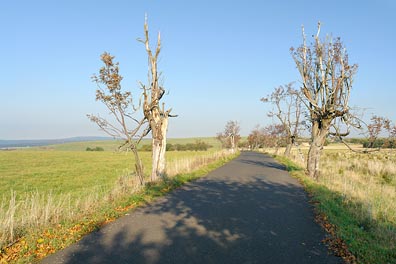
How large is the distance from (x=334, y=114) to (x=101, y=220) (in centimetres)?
1416

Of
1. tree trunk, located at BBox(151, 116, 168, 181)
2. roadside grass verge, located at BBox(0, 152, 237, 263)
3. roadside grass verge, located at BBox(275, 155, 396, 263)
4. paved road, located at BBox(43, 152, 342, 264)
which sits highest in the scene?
tree trunk, located at BBox(151, 116, 168, 181)

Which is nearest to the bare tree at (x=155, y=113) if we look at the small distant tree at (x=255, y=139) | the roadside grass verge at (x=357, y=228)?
the roadside grass verge at (x=357, y=228)

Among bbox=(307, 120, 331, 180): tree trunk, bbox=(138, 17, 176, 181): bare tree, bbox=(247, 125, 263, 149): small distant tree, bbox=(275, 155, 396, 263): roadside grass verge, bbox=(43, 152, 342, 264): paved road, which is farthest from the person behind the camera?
bbox=(247, 125, 263, 149): small distant tree

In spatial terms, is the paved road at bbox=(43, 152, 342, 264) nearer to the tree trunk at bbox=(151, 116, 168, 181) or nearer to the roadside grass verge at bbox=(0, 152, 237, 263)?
the roadside grass verge at bbox=(0, 152, 237, 263)

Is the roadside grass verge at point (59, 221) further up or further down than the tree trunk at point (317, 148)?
further down

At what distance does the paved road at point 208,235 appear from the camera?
511 cm

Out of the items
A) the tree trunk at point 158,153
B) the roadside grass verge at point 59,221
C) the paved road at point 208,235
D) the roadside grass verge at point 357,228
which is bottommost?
the roadside grass verge at point 357,228

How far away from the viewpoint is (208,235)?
6.29 metres

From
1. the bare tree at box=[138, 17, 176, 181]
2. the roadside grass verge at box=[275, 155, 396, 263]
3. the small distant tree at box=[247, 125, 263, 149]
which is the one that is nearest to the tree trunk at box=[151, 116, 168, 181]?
the bare tree at box=[138, 17, 176, 181]

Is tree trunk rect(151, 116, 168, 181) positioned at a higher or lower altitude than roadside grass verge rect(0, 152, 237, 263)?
higher

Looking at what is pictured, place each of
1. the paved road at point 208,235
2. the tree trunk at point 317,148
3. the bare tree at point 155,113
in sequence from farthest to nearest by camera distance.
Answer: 1. the tree trunk at point 317,148
2. the bare tree at point 155,113
3. the paved road at point 208,235

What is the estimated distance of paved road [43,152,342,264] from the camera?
5.11 meters

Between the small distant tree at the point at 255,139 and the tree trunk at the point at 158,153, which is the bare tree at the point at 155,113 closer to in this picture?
the tree trunk at the point at 158,153

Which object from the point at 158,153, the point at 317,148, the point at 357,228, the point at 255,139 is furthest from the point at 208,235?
the point at 255,139
